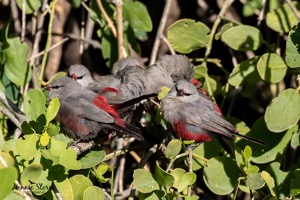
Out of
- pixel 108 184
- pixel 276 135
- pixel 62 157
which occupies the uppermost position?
pixel 62 157

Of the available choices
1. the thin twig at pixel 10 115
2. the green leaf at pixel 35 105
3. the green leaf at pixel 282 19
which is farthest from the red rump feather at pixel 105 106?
the green leaf at pixel 282 19

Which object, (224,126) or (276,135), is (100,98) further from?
(276,135)

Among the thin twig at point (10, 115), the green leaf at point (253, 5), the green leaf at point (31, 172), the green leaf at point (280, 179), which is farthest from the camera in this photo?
the green leaf at point (253, 5)

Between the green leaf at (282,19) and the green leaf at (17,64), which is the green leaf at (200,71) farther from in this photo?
the green leaf at (17,64)

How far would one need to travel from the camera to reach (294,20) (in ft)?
14.8

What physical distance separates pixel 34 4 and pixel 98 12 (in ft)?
1.46

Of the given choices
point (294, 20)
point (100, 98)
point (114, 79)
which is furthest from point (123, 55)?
point (294, 20)

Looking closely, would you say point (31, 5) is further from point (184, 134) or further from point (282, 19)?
point (282, 19)

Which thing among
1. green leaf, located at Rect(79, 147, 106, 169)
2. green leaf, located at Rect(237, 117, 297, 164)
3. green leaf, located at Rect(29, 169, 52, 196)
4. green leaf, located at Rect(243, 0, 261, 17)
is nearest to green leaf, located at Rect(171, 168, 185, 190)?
green leaf, located at Rect(79, 147, 106, 169)

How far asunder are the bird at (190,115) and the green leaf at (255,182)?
0.47 meters

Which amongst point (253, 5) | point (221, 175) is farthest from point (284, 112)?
point (253, 5)

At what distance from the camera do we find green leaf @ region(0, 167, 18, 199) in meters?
2.65

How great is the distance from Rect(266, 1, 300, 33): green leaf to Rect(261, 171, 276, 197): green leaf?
113cm

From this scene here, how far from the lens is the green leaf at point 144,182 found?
134 inches
